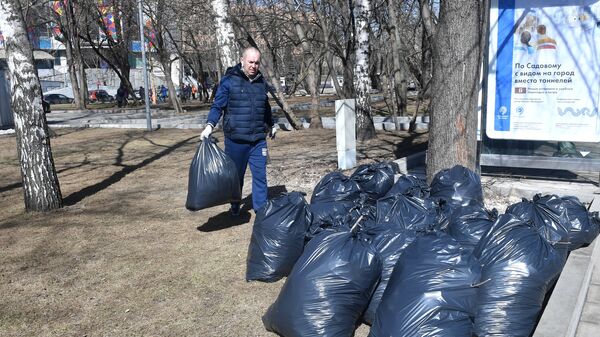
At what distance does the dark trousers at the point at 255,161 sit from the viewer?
526 cm

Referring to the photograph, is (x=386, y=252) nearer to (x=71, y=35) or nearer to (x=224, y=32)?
(x=224, y=32)

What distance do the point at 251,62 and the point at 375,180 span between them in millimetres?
1624

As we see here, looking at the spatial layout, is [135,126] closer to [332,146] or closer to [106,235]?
[332,146]

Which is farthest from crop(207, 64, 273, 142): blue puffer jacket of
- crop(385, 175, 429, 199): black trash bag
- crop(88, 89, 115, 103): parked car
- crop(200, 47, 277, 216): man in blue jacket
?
crop(88, 89, 115, 103): parked car

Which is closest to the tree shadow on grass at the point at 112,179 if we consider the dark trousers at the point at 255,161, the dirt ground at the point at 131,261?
the dirt ground at the point at 131,261

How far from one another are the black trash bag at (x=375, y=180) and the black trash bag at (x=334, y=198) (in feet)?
0.76

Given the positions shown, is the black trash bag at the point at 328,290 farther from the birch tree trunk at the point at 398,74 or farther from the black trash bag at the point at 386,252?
the birch tree trunk at the point at 398,74

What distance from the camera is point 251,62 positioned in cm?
502

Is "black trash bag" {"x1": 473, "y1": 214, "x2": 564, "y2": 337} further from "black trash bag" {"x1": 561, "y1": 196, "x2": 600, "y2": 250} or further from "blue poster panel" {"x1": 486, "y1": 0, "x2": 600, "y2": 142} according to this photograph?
"blue poster panel" {"x1": 486, "y1": 0, "x2": 600, "y2": 142}

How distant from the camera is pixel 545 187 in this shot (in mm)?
6121

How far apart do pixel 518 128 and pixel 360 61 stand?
526cm

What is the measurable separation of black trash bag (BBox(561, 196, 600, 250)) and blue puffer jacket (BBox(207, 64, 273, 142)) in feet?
9.14

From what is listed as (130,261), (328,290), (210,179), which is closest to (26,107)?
(130,261)

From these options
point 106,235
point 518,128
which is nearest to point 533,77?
point 518,128
